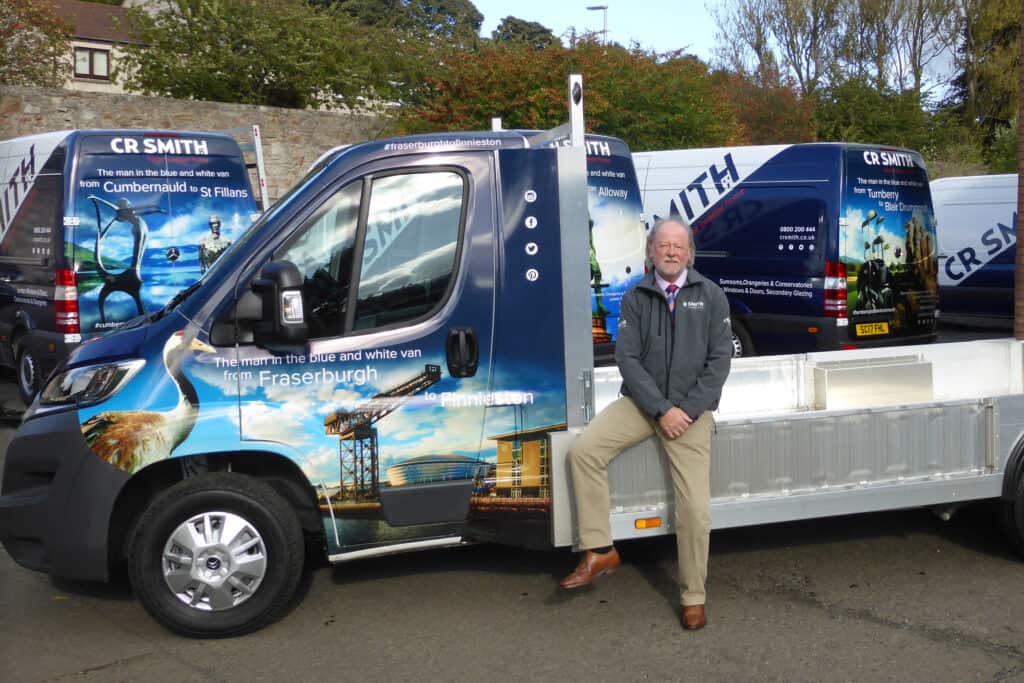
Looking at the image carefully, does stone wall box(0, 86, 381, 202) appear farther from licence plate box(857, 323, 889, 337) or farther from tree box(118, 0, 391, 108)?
licence plate box(857, 323, 889, 337)

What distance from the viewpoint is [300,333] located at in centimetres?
475

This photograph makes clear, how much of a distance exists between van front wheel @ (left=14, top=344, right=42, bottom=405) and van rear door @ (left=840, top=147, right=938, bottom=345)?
296 inches

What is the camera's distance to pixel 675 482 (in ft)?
16.2

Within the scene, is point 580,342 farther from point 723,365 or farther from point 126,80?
point 126,80

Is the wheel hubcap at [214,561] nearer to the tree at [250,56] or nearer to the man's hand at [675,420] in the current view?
the man's hand at [675,420]

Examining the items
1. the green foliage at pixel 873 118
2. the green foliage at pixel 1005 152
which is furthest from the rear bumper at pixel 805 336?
the green foliage at pixel 873 118

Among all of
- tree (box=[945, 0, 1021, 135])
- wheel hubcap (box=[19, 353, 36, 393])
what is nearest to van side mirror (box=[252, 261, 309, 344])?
wheel hubcap (box=[19, 353, 36, 393])

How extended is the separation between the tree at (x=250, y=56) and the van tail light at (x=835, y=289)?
12734 millimetres

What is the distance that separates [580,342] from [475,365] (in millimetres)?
497

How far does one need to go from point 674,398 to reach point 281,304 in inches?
69.2

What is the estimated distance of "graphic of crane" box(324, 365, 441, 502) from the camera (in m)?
4.90

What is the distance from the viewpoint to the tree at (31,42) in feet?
68.3

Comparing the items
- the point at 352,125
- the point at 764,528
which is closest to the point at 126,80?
the point at 352,125

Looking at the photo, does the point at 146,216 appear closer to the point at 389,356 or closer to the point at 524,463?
the point at 389,356
